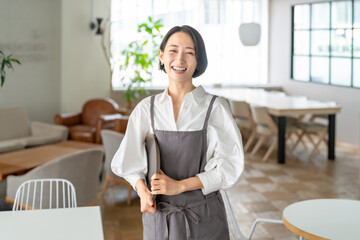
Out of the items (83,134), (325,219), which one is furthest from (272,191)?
(325,219)

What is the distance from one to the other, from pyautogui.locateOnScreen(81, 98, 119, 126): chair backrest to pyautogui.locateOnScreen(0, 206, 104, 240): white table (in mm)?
5630

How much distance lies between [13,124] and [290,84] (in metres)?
6.17

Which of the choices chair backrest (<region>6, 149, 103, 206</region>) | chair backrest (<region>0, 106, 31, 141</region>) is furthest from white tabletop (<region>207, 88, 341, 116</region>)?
chair backrest (<region>6, 149, 103, 206</region>)

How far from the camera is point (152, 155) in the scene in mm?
2062

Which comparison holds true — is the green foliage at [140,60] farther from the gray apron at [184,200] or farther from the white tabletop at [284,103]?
the gray apron at [184,200]

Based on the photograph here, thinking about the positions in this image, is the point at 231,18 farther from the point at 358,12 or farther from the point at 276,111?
the point at 276,111

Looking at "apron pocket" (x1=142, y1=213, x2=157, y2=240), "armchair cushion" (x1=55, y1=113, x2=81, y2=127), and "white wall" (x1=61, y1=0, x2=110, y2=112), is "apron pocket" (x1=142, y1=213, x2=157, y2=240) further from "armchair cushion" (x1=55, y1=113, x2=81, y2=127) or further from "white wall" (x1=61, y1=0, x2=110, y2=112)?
"white wall" (x1=61, y1=0, x2=110, y2=112)

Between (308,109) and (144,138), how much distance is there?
591 centimetres

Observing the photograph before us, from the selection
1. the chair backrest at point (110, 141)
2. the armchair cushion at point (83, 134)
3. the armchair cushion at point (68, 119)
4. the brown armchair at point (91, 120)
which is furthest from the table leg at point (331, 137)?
the armchair cushion at point (68, 119)

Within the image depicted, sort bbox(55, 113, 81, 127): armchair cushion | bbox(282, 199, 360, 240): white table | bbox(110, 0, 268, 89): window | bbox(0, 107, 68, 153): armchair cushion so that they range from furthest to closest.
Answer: bbox(110, 0, 268, 89): window < bbox(55, 113, 81, 127): armchair cushion < bbox(0, 107, 68, 153): armchair cushion < bbox(282, 199, 360, 240): white table

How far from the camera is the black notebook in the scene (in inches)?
79.8

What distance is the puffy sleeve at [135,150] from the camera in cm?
211

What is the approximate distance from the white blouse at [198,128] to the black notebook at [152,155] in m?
0.03

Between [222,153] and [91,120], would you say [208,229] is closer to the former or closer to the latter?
[222,153]
